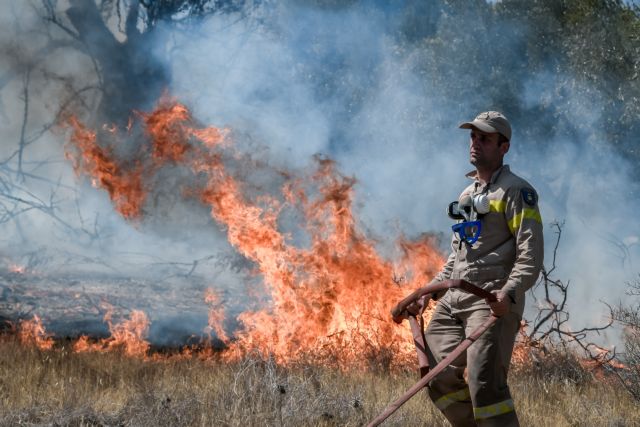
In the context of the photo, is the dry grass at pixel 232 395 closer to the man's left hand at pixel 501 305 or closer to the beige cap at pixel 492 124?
the man's left hand at pixel 501 305

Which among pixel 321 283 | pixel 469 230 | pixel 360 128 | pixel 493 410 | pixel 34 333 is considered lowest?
pixel 493 410

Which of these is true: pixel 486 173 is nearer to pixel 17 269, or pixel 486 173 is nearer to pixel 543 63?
pixel 17 269

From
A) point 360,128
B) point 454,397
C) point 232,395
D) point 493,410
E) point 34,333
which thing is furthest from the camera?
point 360,128

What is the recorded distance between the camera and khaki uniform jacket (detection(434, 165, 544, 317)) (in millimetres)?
3395

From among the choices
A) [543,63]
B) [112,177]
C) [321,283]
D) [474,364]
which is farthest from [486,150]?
[543,63]

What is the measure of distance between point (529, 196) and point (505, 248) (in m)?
0.29

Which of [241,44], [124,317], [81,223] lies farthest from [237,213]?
[241,44]

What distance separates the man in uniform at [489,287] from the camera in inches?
134

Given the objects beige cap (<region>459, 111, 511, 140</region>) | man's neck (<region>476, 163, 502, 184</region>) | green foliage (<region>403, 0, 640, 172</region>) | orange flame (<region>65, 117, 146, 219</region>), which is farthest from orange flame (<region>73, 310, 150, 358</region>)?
green foliage (<region>403, 0, 640, 172</region>)

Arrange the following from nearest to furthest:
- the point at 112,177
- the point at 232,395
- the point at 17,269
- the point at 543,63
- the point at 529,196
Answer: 1. the point at 529,196
2. the point at 232,395
3. the point at 17,269
4. the point at 112,177
5. the point at 543,63

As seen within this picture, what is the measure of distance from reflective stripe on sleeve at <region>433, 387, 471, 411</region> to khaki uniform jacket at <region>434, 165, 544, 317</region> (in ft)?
1.39

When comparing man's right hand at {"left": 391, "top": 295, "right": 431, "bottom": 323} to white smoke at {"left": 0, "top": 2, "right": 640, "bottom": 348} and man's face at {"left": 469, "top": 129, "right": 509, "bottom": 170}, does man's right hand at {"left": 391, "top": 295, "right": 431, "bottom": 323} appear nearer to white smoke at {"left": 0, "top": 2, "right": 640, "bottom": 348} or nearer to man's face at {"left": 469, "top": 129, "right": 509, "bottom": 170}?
man's face at {"left": 469, "top": 129, "right": 509, "bottom": 170}

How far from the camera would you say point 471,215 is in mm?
3717

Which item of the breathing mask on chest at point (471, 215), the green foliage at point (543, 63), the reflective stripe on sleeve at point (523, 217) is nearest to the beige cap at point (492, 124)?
the breathing mask on chest at point (471, 215)
